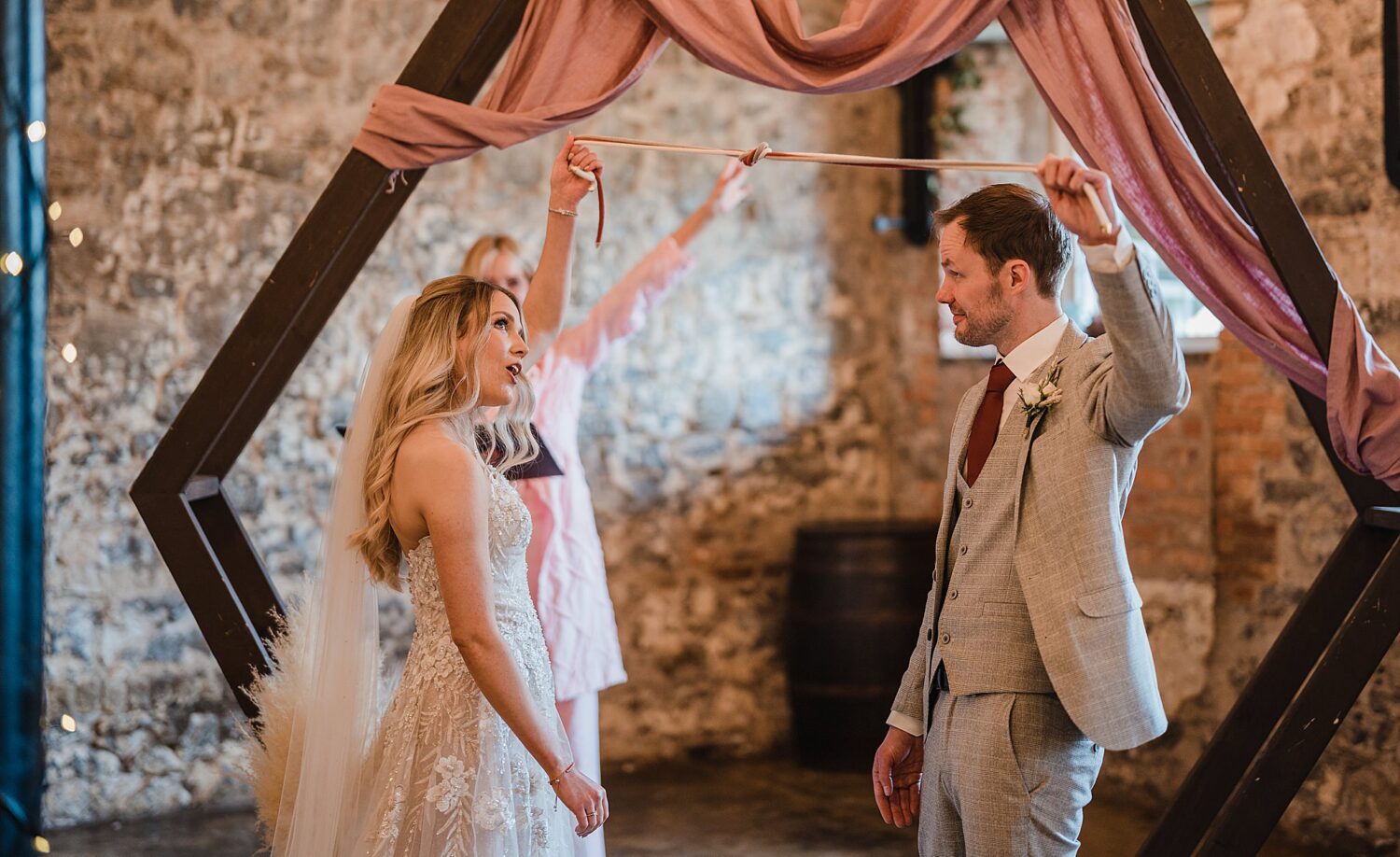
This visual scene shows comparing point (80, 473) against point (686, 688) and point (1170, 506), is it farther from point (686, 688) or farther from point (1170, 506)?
point (1170, 506)

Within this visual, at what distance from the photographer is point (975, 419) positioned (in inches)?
92.1

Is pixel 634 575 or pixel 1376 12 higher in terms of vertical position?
pixel 1376 12

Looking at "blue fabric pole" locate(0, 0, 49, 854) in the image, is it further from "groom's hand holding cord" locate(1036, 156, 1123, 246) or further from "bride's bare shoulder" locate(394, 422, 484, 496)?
"groom's hand holding cord" locate(1036, 156, 1123, 246)

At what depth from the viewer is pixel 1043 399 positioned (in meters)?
2.14

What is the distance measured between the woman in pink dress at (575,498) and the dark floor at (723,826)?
0.92 metres

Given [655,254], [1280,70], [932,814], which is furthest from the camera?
[1280,70]

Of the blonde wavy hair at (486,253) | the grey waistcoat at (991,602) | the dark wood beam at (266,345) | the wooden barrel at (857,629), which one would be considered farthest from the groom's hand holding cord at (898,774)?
the wooden barrel at (857,629)

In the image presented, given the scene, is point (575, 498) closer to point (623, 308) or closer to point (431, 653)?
point (623, 308)

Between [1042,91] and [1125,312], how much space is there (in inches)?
40.6

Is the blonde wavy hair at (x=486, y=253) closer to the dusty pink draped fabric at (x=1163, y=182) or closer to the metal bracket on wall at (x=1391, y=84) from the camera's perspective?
the dusty pink draped fabric at (x=1163, y=182)

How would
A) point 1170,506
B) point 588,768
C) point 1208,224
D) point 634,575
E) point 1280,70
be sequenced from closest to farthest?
point 1208,224 < point 588,768 < point 1280,70 < point 1170,506 < point 634,575

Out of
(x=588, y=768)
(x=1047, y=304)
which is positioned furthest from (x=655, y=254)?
(x=1047, y=304)

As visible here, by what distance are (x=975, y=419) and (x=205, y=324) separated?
3.09 meters

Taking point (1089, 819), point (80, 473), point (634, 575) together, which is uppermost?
point (80, 473)
